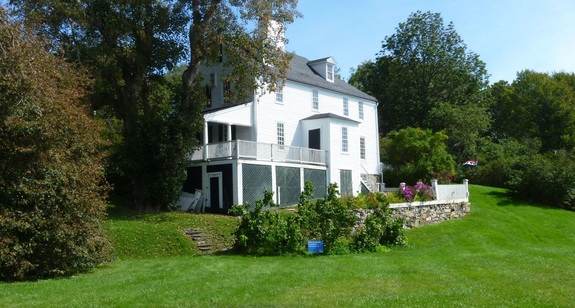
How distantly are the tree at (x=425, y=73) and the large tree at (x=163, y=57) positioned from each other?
96.0ft

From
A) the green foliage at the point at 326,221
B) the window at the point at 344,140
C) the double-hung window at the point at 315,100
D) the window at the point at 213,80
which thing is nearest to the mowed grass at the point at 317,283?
the green foliage at the point at 326,221

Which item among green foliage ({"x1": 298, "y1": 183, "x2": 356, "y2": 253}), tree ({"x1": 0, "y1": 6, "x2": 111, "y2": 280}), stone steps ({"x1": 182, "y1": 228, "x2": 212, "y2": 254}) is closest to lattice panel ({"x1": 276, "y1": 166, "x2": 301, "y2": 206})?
stone steps ({"x1": 182, "y1": 228, "x2": 212, "y2": 254})

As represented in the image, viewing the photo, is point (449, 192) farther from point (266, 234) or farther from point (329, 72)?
point (266, 234)

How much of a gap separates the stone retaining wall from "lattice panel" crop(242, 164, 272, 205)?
5613 mm

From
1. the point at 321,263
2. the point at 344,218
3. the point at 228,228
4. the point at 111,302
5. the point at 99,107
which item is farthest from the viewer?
the point at 99,107

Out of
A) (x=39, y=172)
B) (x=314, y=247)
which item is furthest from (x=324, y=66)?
(x=39, y=172)

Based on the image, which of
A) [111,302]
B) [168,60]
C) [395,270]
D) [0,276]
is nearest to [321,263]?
[395,270]

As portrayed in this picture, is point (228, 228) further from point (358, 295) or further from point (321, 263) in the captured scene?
point (358, 295)

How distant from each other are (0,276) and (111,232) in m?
6.14

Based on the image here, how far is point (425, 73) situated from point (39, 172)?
44.7 meters

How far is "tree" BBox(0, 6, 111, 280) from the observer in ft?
42.0

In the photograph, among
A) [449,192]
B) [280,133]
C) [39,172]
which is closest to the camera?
[39,172]

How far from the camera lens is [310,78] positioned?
34.4m

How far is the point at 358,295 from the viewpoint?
9.91 metres
